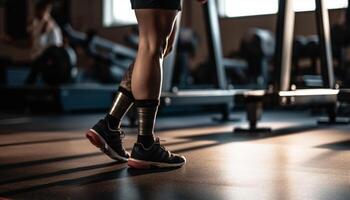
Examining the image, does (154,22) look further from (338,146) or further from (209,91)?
(209,91)

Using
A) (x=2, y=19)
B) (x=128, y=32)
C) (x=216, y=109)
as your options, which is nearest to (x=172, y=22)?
(x=216, y=109)

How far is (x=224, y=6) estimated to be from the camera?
7.68m

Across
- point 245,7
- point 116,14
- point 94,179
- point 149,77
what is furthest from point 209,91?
point 116,14

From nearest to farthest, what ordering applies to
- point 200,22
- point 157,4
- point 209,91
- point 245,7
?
point 157,4, point 209,91, point 245,7, point 200,22

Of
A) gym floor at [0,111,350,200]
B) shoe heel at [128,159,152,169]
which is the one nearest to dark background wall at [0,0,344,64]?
gym floor at [0,111,350,200]

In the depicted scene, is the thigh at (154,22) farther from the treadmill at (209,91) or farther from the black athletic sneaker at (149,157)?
the treadmill at (209,91)

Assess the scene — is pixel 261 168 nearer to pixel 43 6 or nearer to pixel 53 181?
pixel 53 181

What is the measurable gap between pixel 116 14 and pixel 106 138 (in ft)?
24.5

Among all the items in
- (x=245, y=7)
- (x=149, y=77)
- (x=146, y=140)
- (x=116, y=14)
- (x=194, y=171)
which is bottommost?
(x=194, y=171)

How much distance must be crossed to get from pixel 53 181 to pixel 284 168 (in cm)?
74

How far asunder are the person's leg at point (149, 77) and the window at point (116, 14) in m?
7.29

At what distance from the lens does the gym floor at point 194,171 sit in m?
1.26

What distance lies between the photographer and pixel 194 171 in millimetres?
1605

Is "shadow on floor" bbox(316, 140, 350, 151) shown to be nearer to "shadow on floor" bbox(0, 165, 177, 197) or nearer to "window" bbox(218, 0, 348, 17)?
"shadow on floor" bbox(0, 165, 177, 197)
